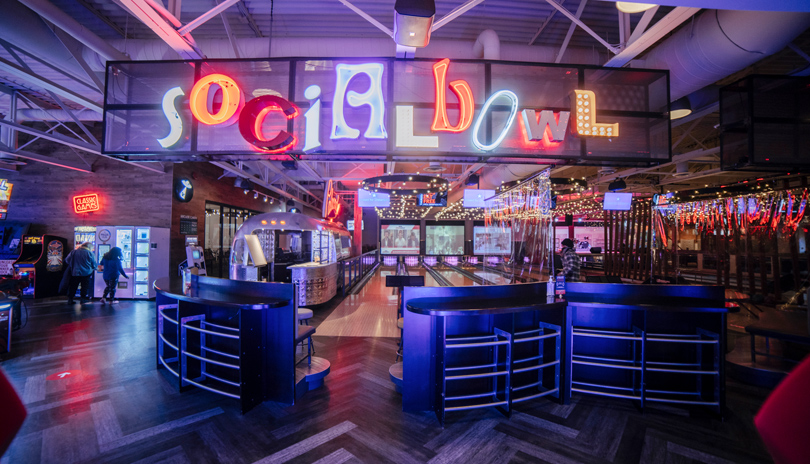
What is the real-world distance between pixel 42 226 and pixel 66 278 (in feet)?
7.51

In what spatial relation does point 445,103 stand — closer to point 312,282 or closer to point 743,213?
point 312,282

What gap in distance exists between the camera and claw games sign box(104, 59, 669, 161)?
3.81 meters

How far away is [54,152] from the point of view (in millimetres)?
8680

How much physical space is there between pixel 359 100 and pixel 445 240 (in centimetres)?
1826

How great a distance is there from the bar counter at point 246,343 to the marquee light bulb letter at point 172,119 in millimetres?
1772

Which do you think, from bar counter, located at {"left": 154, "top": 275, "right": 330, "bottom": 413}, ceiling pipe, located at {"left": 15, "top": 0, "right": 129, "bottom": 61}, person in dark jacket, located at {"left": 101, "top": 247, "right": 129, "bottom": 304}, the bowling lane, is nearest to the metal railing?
the bowling lane

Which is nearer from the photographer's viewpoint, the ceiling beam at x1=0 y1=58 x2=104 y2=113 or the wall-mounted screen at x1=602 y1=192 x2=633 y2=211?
the ceiling beam at x1=0 y1=58 x2=104 y2=113

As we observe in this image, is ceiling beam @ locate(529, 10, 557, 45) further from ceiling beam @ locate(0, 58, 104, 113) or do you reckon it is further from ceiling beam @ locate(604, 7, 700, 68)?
ceiling beam @ locate(0, 58, 104, 113)

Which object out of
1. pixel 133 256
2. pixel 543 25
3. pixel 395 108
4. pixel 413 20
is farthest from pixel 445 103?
pixel 133 256

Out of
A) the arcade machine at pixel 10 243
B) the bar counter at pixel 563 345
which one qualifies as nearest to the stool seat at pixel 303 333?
the bar counter at pixel 563 345

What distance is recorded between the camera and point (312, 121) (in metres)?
3.85

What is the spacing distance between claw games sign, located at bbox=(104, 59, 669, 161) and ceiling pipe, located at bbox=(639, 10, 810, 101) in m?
0.20

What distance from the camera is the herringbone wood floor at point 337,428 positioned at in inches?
99.6

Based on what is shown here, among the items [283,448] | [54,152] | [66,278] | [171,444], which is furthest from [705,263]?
[54,152]
